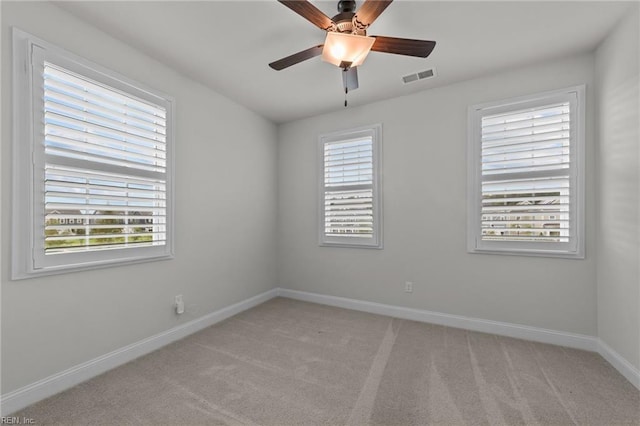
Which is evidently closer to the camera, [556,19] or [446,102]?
[556,19]

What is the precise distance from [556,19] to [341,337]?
3242 mm

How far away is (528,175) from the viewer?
272 cm

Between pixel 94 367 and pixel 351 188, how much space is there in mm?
3094

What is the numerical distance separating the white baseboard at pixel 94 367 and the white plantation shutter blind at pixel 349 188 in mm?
1875

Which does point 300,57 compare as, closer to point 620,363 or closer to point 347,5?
point 347,5

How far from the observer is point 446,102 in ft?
10.2

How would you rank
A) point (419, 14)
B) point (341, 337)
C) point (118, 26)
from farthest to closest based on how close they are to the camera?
1. point (341, 337)
2. point (118, 26)
3. point (419, 14)

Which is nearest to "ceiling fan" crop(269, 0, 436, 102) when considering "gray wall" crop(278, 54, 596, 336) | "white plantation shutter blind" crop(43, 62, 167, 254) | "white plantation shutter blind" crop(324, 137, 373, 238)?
"gray wall" crop(278, 54, 596, 336)

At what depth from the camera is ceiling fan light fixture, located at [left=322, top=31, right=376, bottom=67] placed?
5.73ft

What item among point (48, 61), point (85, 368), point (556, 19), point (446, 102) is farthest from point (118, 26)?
point (556, 19)

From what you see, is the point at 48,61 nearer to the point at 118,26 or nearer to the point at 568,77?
the point at 118,26

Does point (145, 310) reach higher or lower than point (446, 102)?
lower

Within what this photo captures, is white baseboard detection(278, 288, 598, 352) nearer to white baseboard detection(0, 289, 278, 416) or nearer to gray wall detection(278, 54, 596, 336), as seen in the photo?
gray wall detection(278, 54, 596, 336)

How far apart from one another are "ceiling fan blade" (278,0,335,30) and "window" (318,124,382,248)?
189 cm
